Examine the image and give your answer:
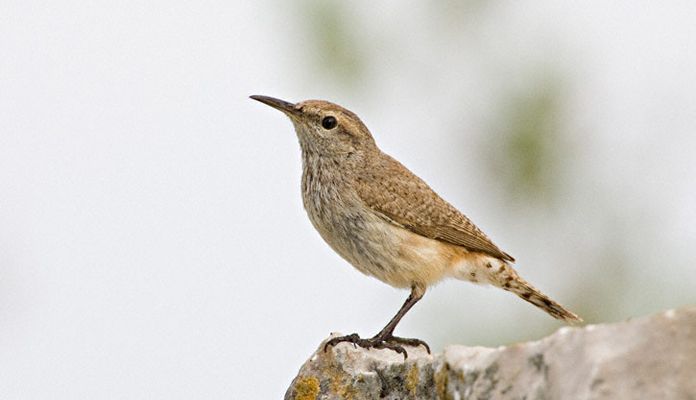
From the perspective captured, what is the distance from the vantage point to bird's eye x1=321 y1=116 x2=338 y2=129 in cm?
817

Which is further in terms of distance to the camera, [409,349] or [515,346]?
[409,349]

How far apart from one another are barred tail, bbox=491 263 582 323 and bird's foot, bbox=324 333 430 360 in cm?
157

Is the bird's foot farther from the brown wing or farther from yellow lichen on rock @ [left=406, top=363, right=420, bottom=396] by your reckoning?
the brown wing

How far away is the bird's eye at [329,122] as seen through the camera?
8168mm

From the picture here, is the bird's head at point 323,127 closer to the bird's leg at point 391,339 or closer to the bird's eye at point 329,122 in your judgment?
the bird's eye at point 329,122

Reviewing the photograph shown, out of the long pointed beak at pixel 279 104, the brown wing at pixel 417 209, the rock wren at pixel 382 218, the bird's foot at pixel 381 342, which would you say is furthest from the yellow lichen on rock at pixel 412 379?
the long pointed beak at pixel 279 104

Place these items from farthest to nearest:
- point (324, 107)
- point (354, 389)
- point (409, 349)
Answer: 1. point (324, 107)
2. point (409, 349)
3. point (354, 389)

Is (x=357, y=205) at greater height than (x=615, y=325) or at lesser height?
greater

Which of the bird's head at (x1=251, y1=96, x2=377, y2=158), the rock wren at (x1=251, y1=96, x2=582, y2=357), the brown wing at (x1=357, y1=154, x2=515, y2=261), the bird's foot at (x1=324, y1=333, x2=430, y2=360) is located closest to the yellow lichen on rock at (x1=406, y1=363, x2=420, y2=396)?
the bird's foot at (x1=324, y1=333, x2=430, y2=360)

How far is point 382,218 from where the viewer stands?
765cm

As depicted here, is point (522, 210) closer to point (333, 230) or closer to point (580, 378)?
point (333, 230)

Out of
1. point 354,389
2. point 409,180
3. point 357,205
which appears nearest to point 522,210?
point 409,180

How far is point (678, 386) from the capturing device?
3.11 m

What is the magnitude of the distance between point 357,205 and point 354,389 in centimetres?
247
